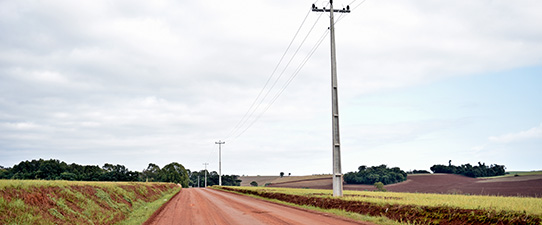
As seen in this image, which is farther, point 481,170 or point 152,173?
point 152,173

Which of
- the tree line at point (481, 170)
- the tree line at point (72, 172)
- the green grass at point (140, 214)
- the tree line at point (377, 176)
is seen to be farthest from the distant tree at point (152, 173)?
the green grass at point (140, 214)

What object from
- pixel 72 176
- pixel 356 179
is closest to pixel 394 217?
pixel 72 176

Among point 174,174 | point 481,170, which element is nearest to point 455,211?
point 481,170

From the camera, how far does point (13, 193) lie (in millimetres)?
11633

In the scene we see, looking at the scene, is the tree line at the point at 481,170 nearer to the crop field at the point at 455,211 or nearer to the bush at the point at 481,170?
the bush at the point at 481,170

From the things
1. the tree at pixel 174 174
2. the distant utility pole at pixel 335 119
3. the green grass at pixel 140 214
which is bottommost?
the tree at pixel 174 174

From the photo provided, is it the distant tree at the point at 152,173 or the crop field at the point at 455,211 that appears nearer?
the crop field at the point at 455,211

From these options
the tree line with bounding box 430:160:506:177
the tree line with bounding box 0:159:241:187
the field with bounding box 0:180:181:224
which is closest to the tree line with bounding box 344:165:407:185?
the tree line with bounding box 430:160:506:177

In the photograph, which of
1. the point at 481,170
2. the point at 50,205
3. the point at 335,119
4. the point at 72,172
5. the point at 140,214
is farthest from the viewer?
the point at 481,170

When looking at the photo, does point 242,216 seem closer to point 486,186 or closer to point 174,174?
point 486,186

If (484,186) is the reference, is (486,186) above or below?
above

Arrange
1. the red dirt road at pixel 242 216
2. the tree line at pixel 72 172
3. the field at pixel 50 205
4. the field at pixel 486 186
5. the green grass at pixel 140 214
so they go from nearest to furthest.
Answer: the field at pixel 50 205 → the red dirt road at pixel 242 216 → the green grass at pixel 140 214 → the field at pixel 486 186 → the tree line at pixel 72 172

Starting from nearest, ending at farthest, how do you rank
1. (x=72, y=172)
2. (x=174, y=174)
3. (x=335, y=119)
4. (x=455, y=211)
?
(x=455, y=211) < (x=335, y=119) < (x=72, y=172) < (x=174, y=174)

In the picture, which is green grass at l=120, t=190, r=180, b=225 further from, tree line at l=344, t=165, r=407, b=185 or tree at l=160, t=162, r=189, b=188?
tree at l=160, t=162, r=189, b=188
